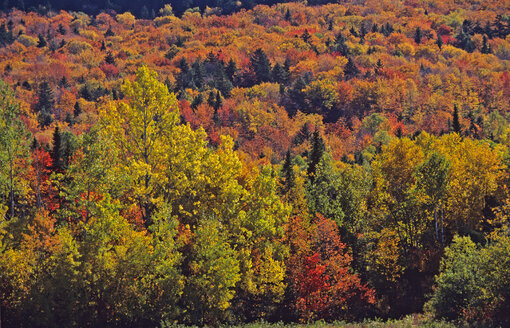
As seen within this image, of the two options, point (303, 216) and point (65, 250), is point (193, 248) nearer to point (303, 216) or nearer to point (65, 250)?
point (65, 250)

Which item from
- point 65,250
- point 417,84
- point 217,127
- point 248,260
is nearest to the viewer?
point 65,250

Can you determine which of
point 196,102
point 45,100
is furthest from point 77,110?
point 196,102

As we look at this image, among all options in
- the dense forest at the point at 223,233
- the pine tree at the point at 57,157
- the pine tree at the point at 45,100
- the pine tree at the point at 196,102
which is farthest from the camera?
the pine tree at the point at 45,100

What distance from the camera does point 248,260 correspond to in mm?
39375

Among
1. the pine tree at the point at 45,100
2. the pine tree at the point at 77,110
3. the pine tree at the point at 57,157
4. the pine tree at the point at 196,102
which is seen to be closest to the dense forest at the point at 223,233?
the pine tree at the point at 57,157

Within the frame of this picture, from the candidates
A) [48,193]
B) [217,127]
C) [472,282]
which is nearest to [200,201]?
[472,282]

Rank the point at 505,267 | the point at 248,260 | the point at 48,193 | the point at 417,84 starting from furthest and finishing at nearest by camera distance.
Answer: the point at 417,84
the point at 48,193
the point at 248,260
the point at 505,267

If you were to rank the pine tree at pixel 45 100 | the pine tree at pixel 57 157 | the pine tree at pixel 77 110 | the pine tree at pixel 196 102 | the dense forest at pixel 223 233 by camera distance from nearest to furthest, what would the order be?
the dense forest at pixel 223 233
the pine tree at pixel 57 157
the pine tree at pixel 77 110
the pine tree at pixel 196 102
the pine tree at pixel 45 100

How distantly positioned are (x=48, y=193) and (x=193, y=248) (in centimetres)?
2628

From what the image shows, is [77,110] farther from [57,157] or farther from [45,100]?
[57,157]

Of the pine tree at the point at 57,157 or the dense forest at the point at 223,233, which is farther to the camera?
the pine tree at the point at 57,157

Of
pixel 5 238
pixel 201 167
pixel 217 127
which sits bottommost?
pixel 217 127

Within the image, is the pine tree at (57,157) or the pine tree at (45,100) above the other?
the pine tree at (57,157)

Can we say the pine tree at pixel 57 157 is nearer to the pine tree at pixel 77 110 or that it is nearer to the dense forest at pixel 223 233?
the dense forest at pixel 223 233
